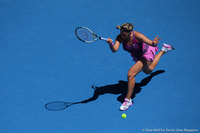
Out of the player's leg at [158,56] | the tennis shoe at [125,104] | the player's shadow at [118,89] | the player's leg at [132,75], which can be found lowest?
the tennis shoe at [125,104]

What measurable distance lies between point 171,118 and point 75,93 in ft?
6.67

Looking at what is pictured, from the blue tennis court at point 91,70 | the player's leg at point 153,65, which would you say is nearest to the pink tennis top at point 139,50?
the player's leg at point 153,65

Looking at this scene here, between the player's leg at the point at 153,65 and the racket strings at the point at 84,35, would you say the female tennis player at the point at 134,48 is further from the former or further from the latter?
the racket strings at the point at 84,35

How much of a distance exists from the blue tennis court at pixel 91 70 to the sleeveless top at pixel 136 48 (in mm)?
962

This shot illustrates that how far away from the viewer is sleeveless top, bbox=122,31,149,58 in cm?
460

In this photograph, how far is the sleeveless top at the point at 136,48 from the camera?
4602 millimetres

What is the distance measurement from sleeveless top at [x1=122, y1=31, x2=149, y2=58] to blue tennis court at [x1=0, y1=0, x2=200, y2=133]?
0.96m

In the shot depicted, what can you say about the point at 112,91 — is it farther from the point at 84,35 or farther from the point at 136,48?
the point at 84,35

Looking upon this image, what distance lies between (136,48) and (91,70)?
4.81ft

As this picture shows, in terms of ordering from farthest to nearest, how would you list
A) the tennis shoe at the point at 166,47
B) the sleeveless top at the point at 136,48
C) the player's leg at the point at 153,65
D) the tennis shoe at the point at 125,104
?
the tennis shoe at the point at 166,47 < the player's leg at the point at 153,65 < the tennis shoe at the point at 125,104 < the sleeveless top at the point at 136,48

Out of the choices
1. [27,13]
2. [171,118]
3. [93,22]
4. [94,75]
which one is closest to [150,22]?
[93,22]

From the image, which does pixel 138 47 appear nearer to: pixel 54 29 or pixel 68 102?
pixel 68 102

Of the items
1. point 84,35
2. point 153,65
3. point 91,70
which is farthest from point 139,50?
point 91,70

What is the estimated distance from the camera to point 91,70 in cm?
577
